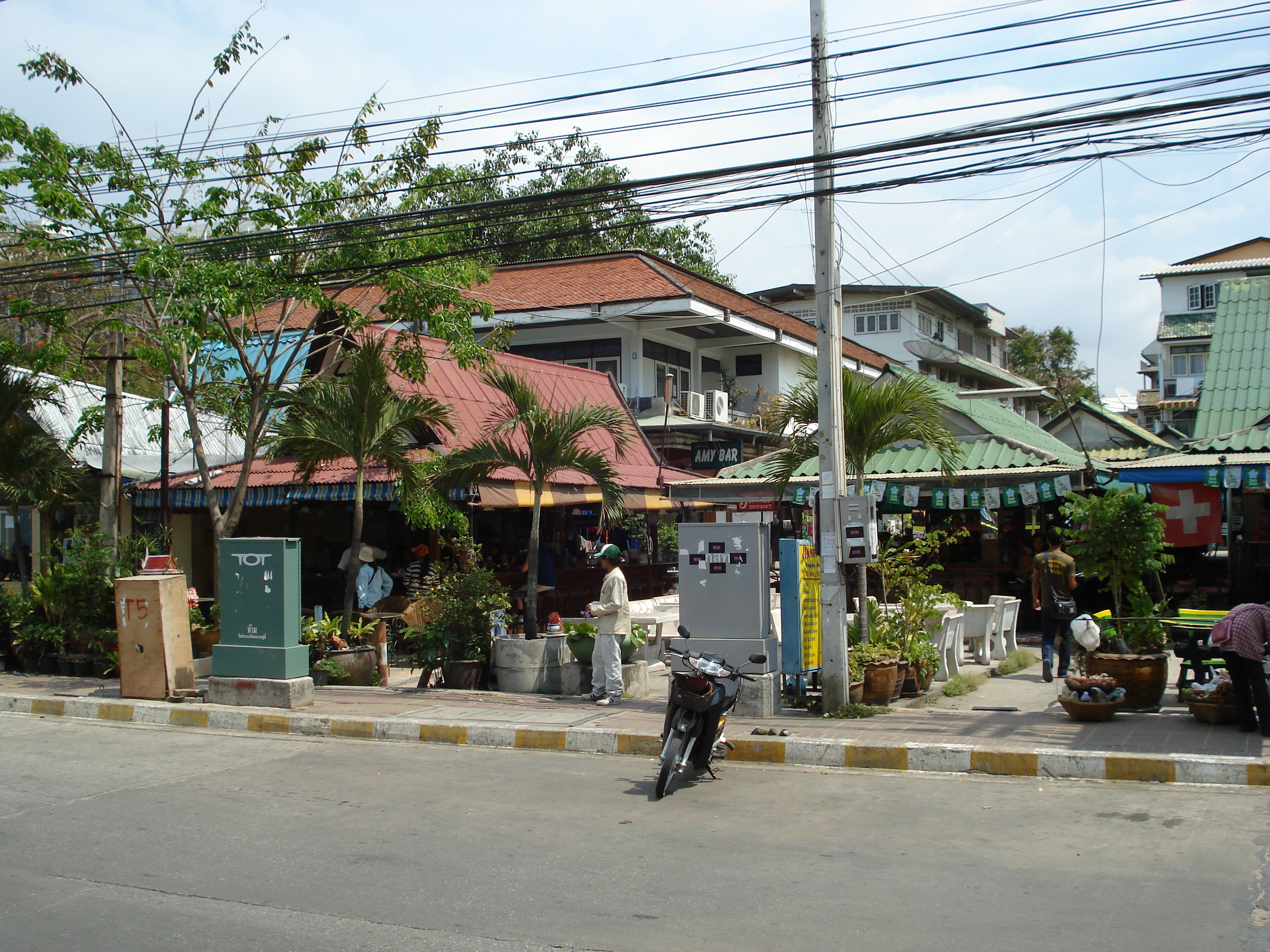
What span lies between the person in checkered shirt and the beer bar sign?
69.3 ft

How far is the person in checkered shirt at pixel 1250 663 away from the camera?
8.16 meters

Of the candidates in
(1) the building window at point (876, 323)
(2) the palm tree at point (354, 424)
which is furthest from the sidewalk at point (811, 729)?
(1) the building window at point (876, 323)

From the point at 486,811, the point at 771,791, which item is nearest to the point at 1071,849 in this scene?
the point at 771,791

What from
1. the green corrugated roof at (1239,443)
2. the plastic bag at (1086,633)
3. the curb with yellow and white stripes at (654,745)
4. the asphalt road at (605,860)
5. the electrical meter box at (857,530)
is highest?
the green corrugated roof at (1239,443)

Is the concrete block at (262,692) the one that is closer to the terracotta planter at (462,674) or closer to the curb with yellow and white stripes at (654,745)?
the curb with yellow and white stripes at (654,745)

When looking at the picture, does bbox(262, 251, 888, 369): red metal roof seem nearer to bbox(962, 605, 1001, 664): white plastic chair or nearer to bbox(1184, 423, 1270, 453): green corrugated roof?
bbox(1184, 423, 1270, 453): green corrugated roof

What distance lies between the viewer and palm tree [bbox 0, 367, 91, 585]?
15.0 m

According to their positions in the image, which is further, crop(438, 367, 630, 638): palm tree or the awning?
the awning

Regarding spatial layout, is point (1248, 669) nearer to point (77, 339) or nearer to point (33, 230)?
point (33, 230)

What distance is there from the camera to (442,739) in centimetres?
977

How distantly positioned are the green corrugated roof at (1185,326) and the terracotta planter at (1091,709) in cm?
4073

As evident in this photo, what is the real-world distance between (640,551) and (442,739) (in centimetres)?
1580

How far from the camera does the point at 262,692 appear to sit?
35.9ft

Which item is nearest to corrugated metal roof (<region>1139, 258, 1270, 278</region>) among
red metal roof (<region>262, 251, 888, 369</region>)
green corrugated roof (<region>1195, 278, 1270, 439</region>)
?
red metal roof (<region>262, 251, 888, 369</region>)
